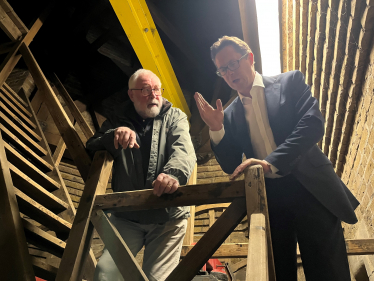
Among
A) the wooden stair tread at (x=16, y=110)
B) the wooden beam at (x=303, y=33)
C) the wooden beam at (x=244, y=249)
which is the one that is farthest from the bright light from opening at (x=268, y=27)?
the wooden stair tread at (x=16, y=110)

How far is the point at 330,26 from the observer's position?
2357 millimetres

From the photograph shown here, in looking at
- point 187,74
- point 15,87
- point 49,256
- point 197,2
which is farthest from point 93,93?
point 49,256

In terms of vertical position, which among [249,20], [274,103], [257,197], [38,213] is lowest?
[257,197]

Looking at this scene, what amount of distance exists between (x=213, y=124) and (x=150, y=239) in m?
0.83

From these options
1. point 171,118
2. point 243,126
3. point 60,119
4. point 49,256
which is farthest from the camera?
point 49,256

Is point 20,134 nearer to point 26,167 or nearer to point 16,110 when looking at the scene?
point 16,110

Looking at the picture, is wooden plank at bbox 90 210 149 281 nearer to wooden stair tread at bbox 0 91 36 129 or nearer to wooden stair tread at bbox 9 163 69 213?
wooden stair tread at bbox 9 163 69 213

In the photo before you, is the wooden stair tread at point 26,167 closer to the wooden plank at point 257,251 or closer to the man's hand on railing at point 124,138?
the man's hand on railing at point 124,138

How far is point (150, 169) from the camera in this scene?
1.86 meters

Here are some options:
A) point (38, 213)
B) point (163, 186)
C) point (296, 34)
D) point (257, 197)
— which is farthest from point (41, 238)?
point (296, 34)

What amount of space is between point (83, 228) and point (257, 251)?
3.12 feet

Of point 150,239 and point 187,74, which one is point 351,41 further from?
point 187,74

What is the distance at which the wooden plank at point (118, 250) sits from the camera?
1447mm

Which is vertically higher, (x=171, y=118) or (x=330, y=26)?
(x=330, y=26)
